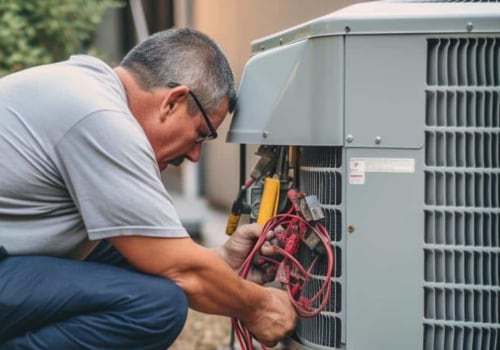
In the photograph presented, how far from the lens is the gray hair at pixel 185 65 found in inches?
98.2

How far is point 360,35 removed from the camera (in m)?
A: 2.33

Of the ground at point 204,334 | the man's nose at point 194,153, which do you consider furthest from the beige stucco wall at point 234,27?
the man's nose at point 194,153

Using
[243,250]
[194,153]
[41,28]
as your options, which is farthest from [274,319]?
[41,28]

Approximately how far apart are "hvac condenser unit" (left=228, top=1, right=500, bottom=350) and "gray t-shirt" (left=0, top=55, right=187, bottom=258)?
0.48 meters

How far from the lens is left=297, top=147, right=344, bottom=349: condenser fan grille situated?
241 centimetres

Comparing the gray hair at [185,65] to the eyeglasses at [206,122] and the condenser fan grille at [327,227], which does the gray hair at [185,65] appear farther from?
the condenser fan grille at [327,227]

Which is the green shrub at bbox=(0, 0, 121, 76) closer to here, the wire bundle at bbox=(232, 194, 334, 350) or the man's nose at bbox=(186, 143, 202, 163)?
the man's nose at bbox=(186, 143, 202, 163)

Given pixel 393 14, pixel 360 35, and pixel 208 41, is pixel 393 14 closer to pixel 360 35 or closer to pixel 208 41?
pixel 360 35

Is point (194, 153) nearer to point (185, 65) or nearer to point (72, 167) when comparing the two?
point (185, 65)

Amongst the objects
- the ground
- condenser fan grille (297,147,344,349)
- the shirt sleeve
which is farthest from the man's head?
the ground

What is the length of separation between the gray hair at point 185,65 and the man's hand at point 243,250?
1.37ft

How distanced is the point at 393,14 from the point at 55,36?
3844 mm

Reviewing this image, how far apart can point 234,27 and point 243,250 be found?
12.4 ft

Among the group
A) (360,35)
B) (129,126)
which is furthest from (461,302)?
(129,126)
